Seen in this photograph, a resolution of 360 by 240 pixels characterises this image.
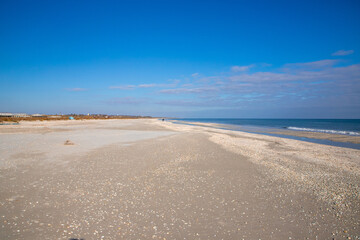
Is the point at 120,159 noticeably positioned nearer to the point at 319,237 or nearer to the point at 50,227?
the point at 50,227

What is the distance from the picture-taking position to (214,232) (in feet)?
17.5

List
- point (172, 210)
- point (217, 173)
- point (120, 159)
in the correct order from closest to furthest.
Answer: point (172, 210)
point (217, 173)
point (120, 159)

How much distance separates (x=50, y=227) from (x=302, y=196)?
30.2 feet

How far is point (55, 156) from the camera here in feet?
45.0

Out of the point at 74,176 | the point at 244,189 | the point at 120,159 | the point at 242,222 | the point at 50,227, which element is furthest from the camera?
the point at 120,159

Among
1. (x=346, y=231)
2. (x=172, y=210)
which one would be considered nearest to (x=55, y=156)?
(x=172, y=210)

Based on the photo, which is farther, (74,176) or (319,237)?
(74,176)

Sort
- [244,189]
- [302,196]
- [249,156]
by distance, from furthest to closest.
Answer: [249,156] → [244,189] → [302,196]

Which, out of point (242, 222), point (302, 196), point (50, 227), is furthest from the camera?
point (302, 196)

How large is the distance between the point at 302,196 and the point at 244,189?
2.32 metres

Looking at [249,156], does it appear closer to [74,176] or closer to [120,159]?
[120,159]

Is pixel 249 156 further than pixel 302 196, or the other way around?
pixel 249 156

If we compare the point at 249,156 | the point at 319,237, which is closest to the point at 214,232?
the point at 319,237

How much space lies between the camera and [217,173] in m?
10.6
